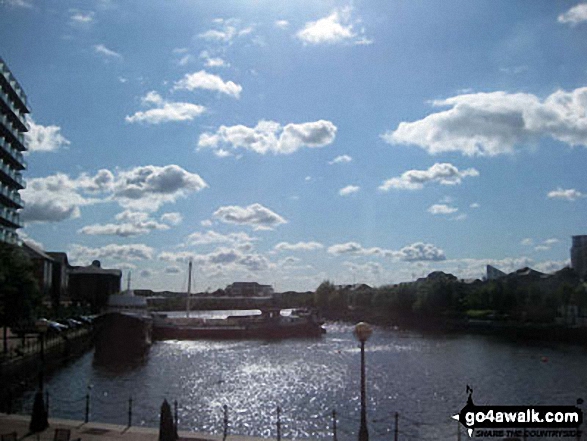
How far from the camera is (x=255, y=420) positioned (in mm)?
37812

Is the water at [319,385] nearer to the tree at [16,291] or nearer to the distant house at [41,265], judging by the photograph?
the tree at [16,291]

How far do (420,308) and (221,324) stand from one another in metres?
57.9

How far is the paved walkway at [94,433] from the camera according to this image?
76.9ft

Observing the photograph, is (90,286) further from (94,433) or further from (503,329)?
(94,433)

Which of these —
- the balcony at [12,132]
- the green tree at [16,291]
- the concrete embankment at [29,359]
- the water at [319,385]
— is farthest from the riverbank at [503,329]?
the balcony at [12,132]

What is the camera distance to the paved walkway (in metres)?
23.5

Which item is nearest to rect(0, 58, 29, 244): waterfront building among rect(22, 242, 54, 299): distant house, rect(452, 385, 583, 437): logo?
rect(22, 242, 54, 299): distant house

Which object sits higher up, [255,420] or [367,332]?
[367,332]

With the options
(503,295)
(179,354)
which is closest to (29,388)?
(179,354)

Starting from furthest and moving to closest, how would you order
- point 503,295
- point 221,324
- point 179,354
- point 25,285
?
point 503,295 < point 221,324 < point 179,354 < point 25,285

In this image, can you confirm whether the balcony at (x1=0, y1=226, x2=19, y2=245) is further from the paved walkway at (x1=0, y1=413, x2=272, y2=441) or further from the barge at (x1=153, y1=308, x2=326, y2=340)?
the paved walkway at (x1=0, y1=413, x2=272, y2=441)

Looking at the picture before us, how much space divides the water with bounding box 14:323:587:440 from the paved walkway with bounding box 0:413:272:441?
9.37 meters

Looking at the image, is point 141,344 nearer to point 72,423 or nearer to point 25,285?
point 25,285

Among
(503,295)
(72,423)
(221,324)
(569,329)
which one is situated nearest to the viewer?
(72,423)
